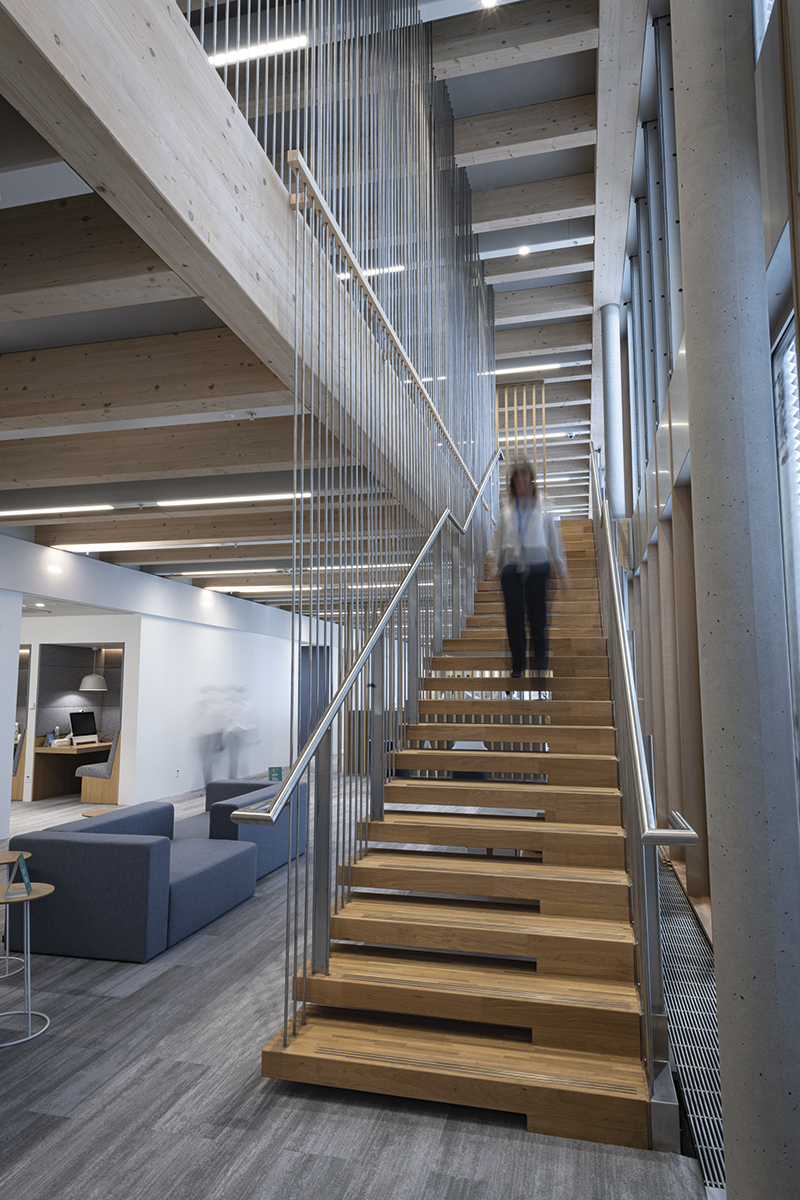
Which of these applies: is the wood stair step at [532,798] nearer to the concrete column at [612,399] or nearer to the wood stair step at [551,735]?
the wood stair step at [551,735]

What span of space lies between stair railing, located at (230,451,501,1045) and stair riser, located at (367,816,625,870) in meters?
0.38

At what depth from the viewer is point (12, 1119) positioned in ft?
9.27

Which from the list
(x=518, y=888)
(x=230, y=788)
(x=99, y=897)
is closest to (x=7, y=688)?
(x=230, y=788)

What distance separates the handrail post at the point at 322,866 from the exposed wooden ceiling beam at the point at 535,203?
670cm

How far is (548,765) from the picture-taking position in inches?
169

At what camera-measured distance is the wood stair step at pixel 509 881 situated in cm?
345

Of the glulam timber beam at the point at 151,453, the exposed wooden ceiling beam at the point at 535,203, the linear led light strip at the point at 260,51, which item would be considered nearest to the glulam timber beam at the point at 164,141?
the linear led light strip at the point at 260,51

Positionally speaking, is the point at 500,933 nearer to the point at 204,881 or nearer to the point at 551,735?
the point at 551,735

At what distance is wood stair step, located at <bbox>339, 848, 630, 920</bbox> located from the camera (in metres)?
3.45

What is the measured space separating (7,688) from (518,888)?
A: 6772 millimetres

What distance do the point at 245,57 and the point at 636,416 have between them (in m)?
5.96

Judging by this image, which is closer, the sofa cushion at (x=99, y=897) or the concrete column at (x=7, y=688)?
the sofa cushion at (x=99, y=897)

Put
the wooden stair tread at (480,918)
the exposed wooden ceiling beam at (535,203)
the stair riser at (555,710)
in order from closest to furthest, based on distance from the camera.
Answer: the wooden stair tread at (480,918)
the stair riser at (555,710)
the exposed wooden ceiling beam at (535,203)

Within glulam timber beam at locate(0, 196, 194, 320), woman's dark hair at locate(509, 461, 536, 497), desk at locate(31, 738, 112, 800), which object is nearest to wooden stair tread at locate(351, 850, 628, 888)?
woman's dark hair at locate(509, 461, 536, 497)
